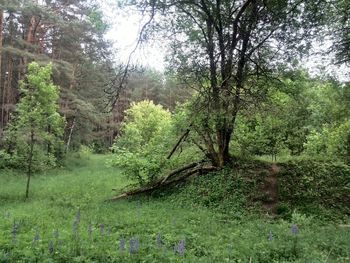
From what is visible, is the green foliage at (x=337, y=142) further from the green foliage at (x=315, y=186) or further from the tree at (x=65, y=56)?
the tree at (x=65, y=56)

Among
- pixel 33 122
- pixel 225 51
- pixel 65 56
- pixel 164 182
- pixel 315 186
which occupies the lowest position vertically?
pixel 164 182

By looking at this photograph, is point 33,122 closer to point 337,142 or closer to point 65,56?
point 337,142

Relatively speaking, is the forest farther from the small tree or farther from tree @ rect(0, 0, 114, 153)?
tree @ rect(0, 0, 114, 153)

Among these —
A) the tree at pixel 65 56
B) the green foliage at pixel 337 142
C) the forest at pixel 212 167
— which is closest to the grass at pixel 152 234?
the forest at pixel 212 167

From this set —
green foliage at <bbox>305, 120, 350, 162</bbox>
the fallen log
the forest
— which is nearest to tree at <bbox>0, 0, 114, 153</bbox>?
the forest

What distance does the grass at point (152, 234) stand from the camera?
621 cm

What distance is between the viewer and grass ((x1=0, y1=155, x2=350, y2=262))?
20.4ft

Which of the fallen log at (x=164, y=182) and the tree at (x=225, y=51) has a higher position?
the tree at (x=225, y=51)

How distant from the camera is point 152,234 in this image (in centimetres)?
830

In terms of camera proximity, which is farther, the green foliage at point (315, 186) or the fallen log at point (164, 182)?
the fallen log at point (164, 182)

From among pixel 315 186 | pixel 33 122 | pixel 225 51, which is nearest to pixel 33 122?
pixel 33 122

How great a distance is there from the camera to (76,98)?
31.8 metres

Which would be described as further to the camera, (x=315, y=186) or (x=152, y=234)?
(x=315, y=186)

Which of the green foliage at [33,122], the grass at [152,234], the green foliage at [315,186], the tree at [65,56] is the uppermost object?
the tree at [65,56]
